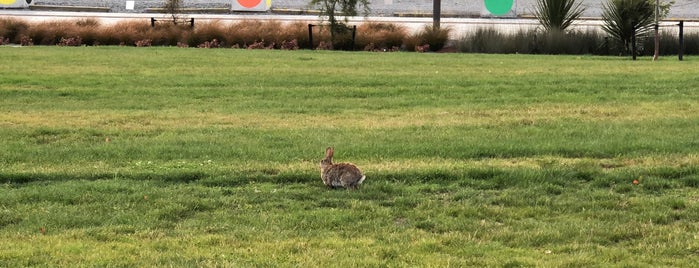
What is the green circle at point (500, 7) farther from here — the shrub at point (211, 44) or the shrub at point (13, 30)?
the shrub at point (13, 30)

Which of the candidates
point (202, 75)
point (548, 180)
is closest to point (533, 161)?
point (548, 180)

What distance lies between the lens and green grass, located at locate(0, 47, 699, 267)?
231 inches

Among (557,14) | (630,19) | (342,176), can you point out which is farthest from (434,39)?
(342,176)

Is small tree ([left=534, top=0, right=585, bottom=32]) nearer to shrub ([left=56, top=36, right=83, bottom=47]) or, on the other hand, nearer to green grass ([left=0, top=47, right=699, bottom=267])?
green grass ([left=0, top=47, right=699, bottom=267])

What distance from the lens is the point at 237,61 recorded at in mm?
21750

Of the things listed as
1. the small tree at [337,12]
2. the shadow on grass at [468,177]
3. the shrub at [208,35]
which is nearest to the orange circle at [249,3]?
the small tree at [337,12]

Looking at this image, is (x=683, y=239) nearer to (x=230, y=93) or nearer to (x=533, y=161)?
(x=533, y=161)

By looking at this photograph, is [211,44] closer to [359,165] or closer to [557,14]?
[557,14]

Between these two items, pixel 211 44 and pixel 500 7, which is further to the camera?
pixel 500 7

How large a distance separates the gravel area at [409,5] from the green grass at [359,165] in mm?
31268

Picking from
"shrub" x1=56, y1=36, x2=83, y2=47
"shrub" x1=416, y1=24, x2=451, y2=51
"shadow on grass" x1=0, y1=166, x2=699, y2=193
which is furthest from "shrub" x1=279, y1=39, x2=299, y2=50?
"shadow on grass" x1=0, y1=166, x2=699, y2=193

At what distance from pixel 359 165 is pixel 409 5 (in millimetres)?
41549

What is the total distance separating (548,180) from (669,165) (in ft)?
4.43

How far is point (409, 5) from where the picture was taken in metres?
49.5
